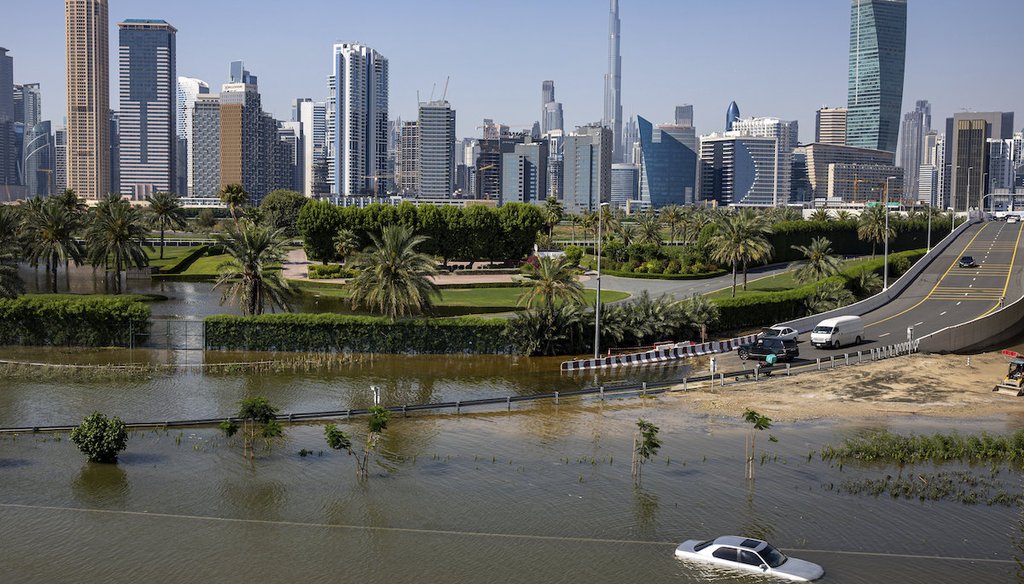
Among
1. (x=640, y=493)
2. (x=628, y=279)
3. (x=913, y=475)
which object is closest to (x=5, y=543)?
(x=640, y=493)

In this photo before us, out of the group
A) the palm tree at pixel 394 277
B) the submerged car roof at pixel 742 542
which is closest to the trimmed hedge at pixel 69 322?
the palm tree at pixel 394 277

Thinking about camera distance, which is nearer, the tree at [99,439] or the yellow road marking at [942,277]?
the tree at [99,439]

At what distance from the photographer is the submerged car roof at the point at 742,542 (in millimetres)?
24547

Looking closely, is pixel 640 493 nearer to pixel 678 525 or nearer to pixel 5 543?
pixel 678 525

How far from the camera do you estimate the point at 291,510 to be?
28.2 metres

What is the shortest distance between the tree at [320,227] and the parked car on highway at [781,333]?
5789 cm

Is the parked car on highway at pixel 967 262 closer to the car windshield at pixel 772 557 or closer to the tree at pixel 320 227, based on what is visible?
the tree at pixel 320 227

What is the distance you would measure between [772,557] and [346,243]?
269ft

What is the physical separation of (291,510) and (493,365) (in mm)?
26302

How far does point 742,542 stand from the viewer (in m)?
24.8

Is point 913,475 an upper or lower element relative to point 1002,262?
lower

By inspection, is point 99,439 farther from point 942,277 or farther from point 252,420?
point 942,277

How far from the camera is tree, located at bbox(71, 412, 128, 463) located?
3234 centimetres

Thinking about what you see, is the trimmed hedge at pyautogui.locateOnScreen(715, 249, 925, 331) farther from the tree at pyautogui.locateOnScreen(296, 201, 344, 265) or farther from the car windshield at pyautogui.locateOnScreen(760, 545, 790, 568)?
the tree at pyautogui.locateOnScreen(296, 201, 344, 265)
